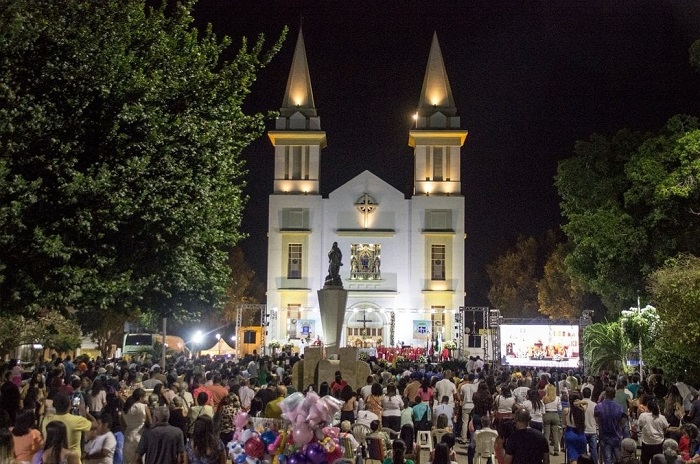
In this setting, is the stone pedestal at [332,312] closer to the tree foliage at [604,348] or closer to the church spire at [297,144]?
the tree foliage at [604,348]

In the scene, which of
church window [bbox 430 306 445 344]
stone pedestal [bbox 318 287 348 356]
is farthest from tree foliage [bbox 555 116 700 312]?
church window [bbox 430 306 445 344]

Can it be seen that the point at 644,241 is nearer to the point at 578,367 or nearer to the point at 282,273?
the point at 578,367

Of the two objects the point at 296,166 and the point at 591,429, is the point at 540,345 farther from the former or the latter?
the point at 296,166

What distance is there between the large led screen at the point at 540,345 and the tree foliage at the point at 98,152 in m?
17.5

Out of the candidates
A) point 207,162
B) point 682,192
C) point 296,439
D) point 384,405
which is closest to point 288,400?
point 296,439

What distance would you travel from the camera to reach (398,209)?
175 ft

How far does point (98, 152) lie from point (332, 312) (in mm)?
15959

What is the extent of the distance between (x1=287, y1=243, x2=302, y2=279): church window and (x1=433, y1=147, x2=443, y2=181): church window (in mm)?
9810

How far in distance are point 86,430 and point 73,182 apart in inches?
171

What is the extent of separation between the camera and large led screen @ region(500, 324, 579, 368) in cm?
2947

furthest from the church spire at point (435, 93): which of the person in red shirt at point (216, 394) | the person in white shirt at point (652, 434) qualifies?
the person in white shirt at point (652, 434)

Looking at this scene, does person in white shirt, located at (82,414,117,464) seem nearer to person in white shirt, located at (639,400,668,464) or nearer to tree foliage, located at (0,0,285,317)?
tree foliage, located at (0,0,285,317)

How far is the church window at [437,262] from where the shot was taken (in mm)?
52281

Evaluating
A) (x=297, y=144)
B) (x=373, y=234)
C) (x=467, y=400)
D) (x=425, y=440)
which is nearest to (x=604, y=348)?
(x=467, y=400)
